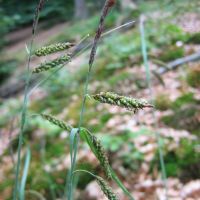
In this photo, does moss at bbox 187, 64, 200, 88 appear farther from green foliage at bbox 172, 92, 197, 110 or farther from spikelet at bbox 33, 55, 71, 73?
spikelet at bbox 33, 55, 71, 73

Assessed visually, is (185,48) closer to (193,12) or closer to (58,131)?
(193,12)

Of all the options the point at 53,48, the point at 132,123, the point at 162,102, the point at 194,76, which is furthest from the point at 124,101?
the point at 194,76

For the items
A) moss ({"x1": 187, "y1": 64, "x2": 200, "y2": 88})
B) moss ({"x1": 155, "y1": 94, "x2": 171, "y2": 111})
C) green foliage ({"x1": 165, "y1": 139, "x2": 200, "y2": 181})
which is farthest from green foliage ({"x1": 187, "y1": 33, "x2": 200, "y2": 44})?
green foliage ({"x1": 165, "y1": 139, "x2": 200, "y2": 181})

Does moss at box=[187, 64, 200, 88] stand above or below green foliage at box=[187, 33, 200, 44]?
below

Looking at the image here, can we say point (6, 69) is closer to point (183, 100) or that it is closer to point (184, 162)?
point (183, 100)

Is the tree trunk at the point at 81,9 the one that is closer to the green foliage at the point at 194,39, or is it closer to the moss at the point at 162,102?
the green foliage at the point at 194,39

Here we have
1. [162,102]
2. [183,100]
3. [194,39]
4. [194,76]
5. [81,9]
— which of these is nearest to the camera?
[183,100]

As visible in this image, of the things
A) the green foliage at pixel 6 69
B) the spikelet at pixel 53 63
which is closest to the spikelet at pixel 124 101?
the spikelet at pixel 53 63
